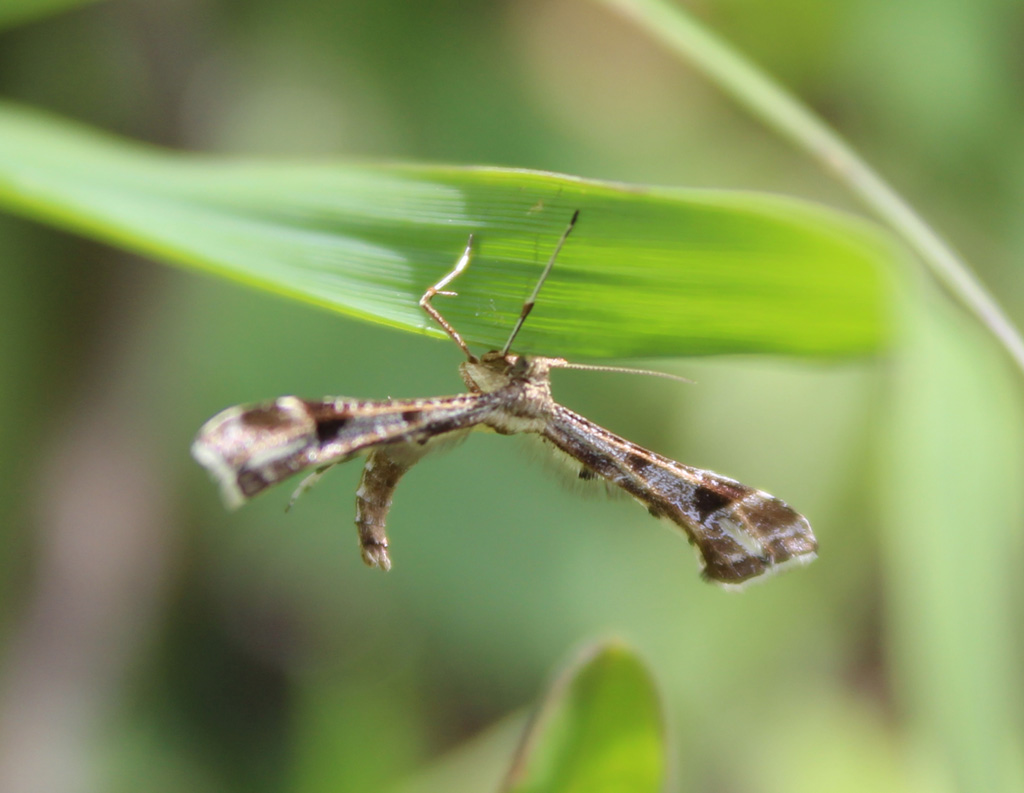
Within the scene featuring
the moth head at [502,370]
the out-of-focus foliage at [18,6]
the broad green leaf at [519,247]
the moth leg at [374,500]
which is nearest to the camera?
the broad green leaf at [519,247]

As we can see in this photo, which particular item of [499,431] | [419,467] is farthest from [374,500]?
[419,467]

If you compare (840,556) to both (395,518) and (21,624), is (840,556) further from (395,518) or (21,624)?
(21,624)

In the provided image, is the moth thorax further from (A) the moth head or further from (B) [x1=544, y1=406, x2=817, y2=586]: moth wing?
(B) [x1=544, y1=406, x2=817, y2=586]: moth wing

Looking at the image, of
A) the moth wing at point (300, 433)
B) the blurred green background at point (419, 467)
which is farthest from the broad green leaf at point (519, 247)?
the blurred green background at point (419, 467)

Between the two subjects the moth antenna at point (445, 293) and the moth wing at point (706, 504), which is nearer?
the moth antenna at point (445, 293)

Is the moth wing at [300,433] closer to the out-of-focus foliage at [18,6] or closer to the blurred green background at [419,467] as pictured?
the blurred green background at [419,467]
